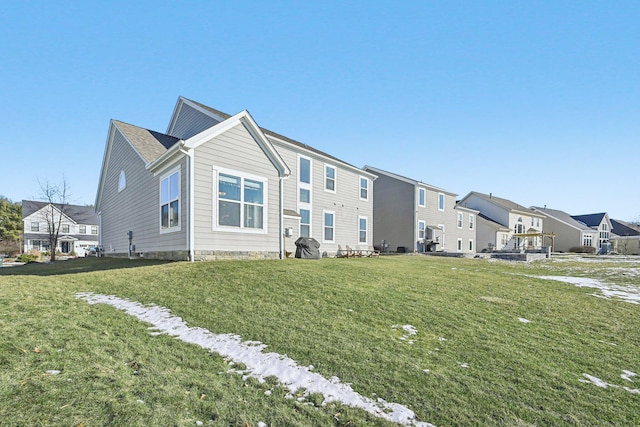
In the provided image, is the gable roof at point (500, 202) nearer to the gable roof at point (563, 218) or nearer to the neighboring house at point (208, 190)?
the gable roof at point (563, 218)

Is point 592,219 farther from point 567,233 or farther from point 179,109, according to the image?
point 179,109

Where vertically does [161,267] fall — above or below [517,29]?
below

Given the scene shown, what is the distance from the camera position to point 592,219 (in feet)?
169

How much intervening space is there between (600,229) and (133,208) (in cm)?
6566

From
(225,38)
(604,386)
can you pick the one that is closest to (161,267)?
(225,38)

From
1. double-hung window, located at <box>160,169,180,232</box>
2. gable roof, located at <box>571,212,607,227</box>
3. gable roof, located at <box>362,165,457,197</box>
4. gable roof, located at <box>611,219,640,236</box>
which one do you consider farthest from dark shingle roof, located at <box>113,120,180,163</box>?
gable roof, located at <box>611,219,640,236</box>

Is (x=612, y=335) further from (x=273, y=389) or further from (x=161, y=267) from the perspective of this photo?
(x=161, y=267)

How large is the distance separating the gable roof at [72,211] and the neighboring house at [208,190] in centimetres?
3826

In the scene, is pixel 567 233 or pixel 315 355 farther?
pixel 567 233

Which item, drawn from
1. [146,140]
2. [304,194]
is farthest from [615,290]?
[146,140]

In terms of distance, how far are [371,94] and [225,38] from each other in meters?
6.59

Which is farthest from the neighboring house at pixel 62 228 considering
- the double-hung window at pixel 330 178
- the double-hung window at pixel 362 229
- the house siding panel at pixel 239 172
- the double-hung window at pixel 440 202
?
the double-hung window at pixel 440 202

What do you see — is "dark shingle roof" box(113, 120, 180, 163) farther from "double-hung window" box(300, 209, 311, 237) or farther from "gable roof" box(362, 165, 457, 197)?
"gable roof" box(362, 165, 457, 197)

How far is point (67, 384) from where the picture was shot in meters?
2.92
